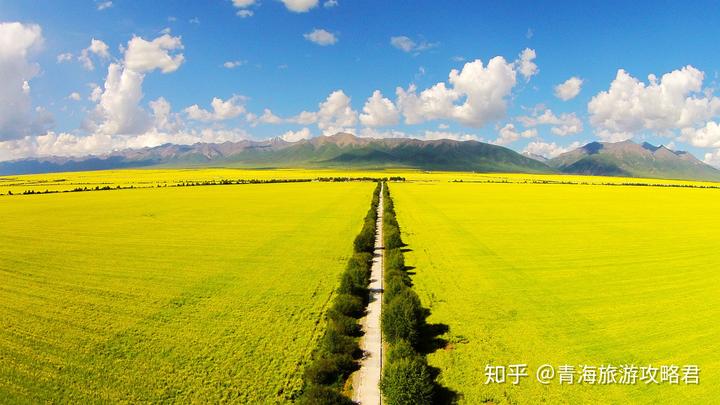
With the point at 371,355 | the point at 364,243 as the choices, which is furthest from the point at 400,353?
the point at 364,243

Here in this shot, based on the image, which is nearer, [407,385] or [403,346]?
[407,385]

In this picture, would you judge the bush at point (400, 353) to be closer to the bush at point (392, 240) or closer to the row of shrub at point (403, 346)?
the row of shrub at point (403, 346)

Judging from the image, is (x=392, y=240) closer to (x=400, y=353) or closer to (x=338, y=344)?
(x=338, y=344)

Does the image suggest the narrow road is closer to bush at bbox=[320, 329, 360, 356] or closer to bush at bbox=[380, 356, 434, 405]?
bush at bbox=[320, 329, 360, 356]

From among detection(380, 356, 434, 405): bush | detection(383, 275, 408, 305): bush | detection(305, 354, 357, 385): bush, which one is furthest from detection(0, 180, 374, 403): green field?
detection(383, 275, 408, 305): bush

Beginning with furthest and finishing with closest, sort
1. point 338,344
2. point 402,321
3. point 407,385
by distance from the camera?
1. point 402,321
2. point 338,344
3. point 407,385

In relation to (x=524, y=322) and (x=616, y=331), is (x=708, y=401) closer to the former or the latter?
(x=616, y=331)
